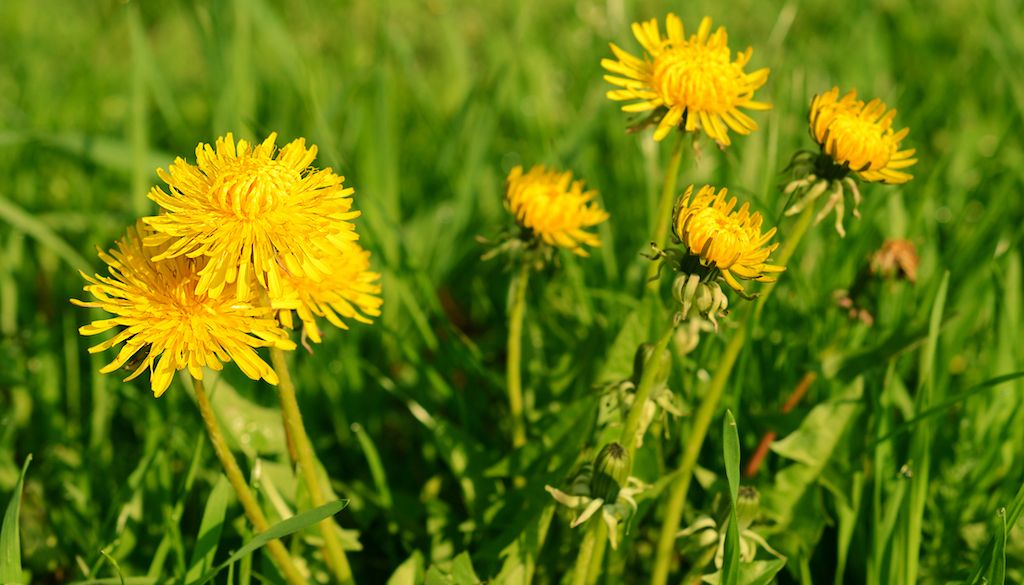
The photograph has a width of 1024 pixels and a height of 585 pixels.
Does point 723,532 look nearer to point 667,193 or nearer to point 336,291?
point 667,193

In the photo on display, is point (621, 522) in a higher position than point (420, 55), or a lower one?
A: lower

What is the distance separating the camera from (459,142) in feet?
8.82

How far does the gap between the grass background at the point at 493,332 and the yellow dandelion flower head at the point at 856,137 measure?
0.27m

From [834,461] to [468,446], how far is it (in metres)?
0.66

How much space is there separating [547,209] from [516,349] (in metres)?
0.27

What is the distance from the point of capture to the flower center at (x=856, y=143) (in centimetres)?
135

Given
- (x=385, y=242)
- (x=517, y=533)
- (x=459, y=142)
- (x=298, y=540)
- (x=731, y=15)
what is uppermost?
(x=731, y=15)

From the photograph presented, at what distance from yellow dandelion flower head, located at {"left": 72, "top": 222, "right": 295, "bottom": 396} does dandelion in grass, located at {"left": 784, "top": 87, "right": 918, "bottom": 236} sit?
79cm

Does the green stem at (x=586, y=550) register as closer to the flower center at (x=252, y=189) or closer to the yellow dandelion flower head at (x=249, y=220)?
the yellow dandelion flower head at (x=249, y=220)

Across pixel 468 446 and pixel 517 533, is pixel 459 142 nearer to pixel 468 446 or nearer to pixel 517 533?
pixel 468 446

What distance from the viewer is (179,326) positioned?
48.2 inches

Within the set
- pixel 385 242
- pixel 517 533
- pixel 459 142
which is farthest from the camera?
pixel 459 142

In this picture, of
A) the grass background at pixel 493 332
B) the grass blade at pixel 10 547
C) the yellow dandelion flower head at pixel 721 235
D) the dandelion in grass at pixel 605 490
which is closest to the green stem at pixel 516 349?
the grass background at pixel 493 332

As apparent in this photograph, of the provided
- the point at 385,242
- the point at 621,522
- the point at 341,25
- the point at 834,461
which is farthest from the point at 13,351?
the point at 341,25
